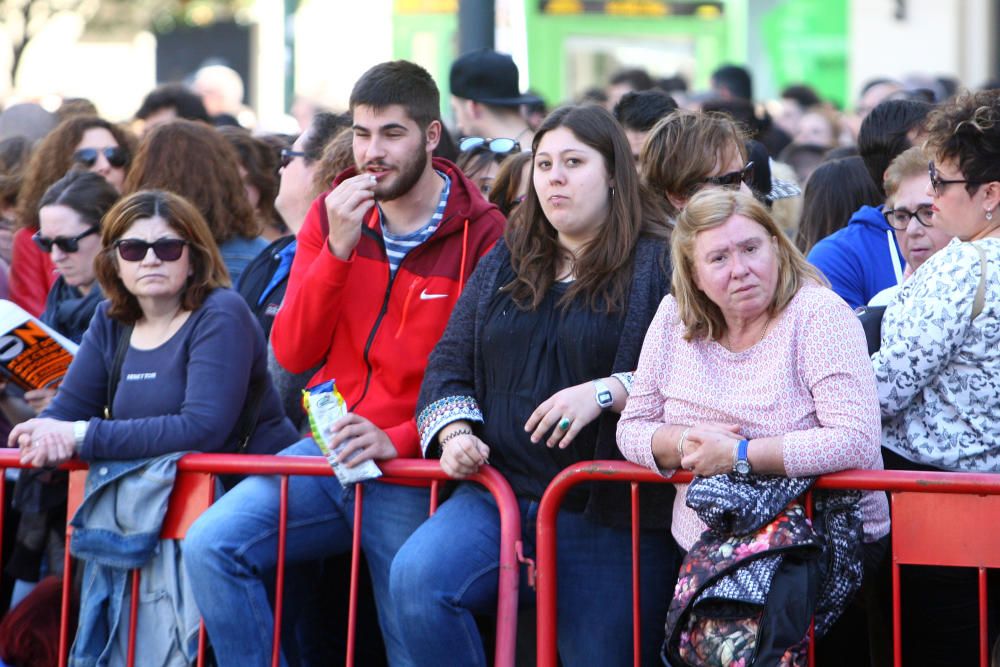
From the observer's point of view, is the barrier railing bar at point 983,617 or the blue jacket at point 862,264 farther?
the blue jacket at point 862,264

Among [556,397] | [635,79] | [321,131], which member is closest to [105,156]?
[321,131]

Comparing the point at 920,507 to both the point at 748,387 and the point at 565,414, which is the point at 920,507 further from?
the point at 565,414

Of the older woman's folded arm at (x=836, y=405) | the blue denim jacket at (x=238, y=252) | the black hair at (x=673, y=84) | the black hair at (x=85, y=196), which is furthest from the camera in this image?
the black hair at (x=673, y=84)

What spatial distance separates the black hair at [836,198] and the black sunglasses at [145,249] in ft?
8.33

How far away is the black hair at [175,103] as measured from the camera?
9.16 meters

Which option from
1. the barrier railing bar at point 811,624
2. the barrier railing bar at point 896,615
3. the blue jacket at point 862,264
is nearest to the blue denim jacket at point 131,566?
the barrier railing bar at point 811,624

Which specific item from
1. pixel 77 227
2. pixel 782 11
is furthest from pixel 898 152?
pixel 782 11

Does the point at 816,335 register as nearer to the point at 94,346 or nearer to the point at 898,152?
the point at 898,152

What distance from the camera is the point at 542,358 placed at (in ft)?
15.2

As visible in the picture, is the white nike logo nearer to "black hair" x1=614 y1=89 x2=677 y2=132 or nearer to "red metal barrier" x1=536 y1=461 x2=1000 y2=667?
"red metal barrier" x1=536 y1=461 x2=1000 y2=667

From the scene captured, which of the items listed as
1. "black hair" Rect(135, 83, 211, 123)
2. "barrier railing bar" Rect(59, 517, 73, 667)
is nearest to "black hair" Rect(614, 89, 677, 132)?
"barrier railing bar" Rect(59, 517, 73, 667)

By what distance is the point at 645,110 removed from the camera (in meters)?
6.39

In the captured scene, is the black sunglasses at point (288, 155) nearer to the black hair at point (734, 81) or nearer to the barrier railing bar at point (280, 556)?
the barrier railing bar at point (280, 556)

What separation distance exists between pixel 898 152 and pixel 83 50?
1354 inches
